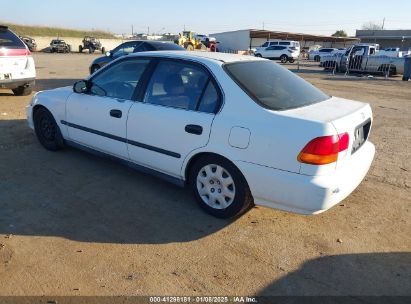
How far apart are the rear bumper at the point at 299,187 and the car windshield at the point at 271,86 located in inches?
24.0

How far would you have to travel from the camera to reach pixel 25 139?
599 cm

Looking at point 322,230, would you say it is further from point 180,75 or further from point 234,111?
point 180,75

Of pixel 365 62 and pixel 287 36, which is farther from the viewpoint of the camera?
pixel 287 36

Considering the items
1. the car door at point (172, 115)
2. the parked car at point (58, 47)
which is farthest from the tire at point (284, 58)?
the car door at point (172, 115)

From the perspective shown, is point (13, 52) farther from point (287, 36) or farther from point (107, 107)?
point (287, 36)

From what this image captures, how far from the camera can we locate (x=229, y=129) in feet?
10.9

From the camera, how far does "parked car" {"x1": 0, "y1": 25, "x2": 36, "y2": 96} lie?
8758 mm

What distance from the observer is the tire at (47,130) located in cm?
524

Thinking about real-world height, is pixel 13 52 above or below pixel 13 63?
above

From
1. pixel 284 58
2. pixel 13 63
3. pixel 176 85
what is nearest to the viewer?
pixel 176 85

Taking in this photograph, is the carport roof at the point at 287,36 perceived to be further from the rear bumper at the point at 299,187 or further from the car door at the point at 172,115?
the rear bumper at the point at 299,187

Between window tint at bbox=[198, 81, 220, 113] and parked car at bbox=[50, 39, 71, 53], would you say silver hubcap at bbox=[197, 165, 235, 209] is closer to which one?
window tint at bbox=[198, 81, 220, 113]

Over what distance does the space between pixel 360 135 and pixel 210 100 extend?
1500mm

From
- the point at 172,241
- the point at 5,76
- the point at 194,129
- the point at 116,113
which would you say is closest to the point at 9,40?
the point at 5,76
